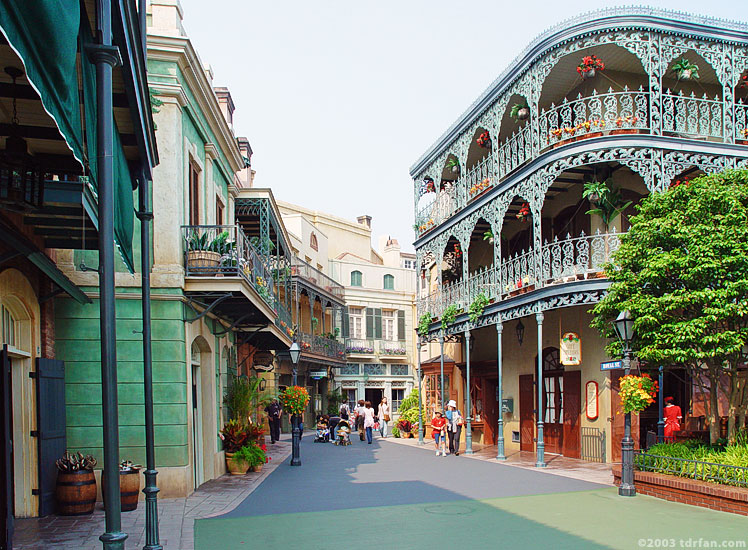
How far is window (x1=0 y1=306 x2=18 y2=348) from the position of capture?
32.2 feet

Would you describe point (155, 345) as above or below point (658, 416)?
above

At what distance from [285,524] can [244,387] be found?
6973mm

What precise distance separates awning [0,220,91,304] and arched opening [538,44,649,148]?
36.8 feet

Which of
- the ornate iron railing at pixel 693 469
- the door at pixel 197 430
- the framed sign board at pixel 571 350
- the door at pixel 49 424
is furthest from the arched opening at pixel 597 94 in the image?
the door at pixel 49 424

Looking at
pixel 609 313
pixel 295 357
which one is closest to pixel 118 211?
pixel 609 313

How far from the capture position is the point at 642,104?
17578 mm

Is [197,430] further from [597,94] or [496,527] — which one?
[597,94]

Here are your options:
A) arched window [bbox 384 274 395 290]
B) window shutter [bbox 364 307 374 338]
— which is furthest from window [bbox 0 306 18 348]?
arched window [bbox 384 274 395 290]

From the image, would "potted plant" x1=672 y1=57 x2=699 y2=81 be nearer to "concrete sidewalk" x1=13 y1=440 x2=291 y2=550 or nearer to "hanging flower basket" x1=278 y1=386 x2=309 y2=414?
"hanging flower basket" x1=278 y1=386 x2=309 y2=414

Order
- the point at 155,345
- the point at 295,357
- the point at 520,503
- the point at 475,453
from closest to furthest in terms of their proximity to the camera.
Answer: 1. the point at 520,503
2. the point at 155,345
3. the point at 295,357
4. the point at 475,453

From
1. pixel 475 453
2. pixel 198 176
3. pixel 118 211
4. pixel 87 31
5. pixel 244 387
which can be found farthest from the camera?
pixel 475 453

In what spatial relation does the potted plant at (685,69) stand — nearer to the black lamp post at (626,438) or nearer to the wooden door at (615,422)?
the wooden door at (615,422)

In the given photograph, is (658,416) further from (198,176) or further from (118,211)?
(118,211)

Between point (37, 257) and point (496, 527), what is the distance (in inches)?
277
